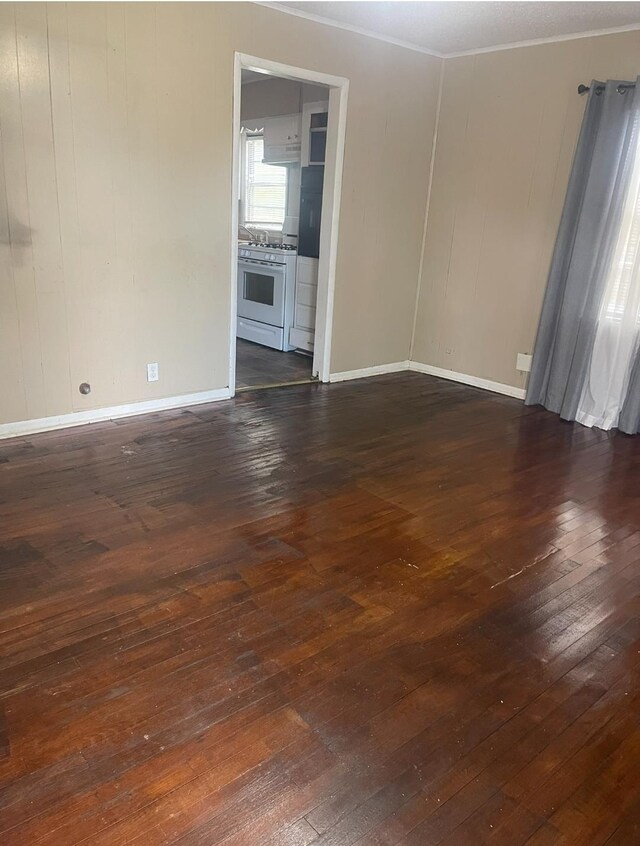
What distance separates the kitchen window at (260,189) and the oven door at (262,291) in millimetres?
915

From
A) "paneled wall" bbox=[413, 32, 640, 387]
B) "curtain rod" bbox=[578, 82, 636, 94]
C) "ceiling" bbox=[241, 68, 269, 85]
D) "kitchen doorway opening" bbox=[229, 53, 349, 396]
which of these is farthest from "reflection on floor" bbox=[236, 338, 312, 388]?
"curtain rod" bbox=[578, 82, 636, 94]

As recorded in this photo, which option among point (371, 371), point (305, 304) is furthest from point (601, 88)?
point (305, 304)

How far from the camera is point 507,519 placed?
3121mm

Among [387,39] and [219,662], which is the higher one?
[387,39]

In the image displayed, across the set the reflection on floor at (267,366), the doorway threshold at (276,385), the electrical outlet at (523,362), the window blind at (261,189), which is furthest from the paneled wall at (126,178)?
the window blind at (261,189)

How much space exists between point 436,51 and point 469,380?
2732mm

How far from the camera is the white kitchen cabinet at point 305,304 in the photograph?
19.7 ft

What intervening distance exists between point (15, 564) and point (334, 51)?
13.4 feet

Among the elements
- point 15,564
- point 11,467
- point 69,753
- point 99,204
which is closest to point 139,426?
point 11,467

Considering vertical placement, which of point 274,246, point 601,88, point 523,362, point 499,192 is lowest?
point 523,362

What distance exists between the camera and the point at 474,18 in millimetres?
4121

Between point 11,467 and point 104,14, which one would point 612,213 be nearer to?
point 104,14

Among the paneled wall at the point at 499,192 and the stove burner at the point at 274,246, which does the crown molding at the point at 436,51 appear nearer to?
the paneled wall at the point at 499,192

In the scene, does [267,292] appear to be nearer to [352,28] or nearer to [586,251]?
[352,28]
